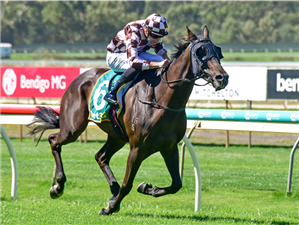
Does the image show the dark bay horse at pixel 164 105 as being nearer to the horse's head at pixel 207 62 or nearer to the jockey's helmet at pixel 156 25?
the horse's head at pixel 207 62

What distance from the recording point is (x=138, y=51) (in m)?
4.66

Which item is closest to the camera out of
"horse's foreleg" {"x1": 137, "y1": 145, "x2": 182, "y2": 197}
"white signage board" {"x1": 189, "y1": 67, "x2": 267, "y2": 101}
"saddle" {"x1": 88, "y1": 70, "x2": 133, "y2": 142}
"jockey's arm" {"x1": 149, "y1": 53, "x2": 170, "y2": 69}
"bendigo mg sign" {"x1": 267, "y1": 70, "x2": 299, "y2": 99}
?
"jockey's arm" {"x1": 149, "y1": 53, "x2": 170, "y2": 69}

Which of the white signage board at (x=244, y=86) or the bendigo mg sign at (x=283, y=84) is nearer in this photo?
the bendigo mg sign at (x=283, y=84)

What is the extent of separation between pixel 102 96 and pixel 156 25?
0.94m

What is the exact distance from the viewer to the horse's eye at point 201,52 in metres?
3.93

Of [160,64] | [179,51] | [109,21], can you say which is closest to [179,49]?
[179,51]

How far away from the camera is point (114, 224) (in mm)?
4180

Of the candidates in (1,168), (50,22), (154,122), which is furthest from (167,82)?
(50,22)

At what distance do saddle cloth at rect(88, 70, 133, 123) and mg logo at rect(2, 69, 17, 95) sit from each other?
870 cm

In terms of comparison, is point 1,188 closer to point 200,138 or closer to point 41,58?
point 200,138

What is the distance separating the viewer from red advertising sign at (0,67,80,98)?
1240 cm

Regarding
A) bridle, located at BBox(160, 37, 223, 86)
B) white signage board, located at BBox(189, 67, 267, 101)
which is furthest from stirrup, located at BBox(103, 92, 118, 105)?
white signage board, located at BBox(189, 67, 267, 101)

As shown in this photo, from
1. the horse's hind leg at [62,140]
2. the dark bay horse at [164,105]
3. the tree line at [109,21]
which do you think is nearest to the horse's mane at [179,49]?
the dark bay horse at [164,105]

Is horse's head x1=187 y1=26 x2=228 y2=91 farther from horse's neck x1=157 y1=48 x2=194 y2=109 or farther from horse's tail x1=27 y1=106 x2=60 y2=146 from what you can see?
horse's tail x1=27 y1=106 x2=60 y2=146
